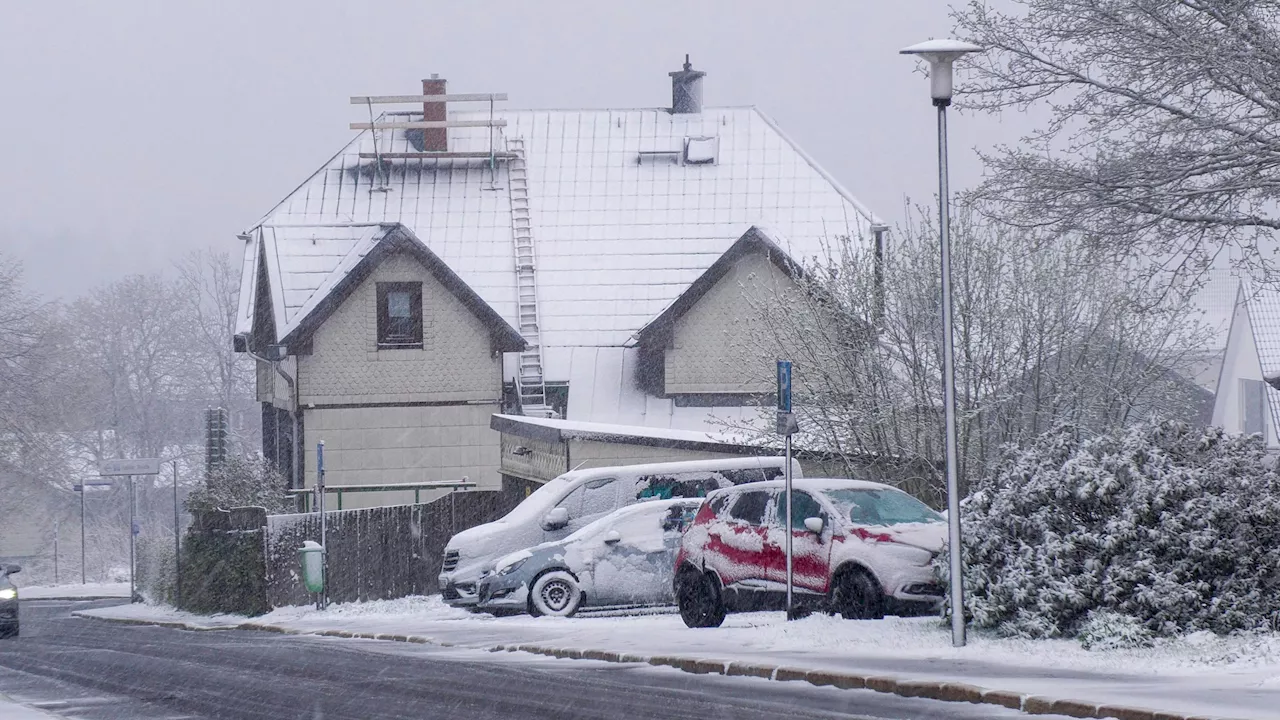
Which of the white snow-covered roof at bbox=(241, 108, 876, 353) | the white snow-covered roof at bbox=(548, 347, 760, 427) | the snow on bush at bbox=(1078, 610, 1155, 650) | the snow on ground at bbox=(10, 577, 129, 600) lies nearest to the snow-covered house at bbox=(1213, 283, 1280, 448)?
the white snow-covered roof at bbox=(241, 108, 876, 353)

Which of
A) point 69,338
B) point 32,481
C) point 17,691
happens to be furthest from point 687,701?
point 69,338

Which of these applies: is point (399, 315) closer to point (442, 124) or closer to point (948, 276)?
point (442, 124)

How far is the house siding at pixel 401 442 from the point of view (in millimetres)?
37656

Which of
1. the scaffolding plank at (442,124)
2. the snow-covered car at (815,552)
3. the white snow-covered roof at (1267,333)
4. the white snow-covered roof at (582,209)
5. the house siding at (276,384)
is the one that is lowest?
the snow-covered car at (815,552)

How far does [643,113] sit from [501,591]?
25.4 m

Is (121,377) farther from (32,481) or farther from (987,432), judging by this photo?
(987,432)

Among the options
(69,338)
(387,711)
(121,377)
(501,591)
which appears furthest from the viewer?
(121,377)

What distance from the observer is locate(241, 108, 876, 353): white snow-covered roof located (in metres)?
39.3

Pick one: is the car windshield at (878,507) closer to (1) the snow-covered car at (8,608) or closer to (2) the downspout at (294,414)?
(1) the snow-covered car at (8,608)

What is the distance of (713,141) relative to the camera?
43.7 m

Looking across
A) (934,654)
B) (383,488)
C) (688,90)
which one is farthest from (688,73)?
(934,654)

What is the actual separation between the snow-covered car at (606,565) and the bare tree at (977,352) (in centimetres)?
297

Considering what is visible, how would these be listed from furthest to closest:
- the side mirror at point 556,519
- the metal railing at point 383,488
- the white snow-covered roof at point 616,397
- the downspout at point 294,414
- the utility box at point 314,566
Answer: the downspout at point 294,414 → the white snow-covered roof at point 616,397 → the metal railing at point 383,488 → the utility box at point 314,566 → the side mirror at point 556,519

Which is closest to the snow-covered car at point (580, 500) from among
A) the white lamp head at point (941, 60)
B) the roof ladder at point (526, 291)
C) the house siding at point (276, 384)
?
the white lamp head at point (941, 60)
